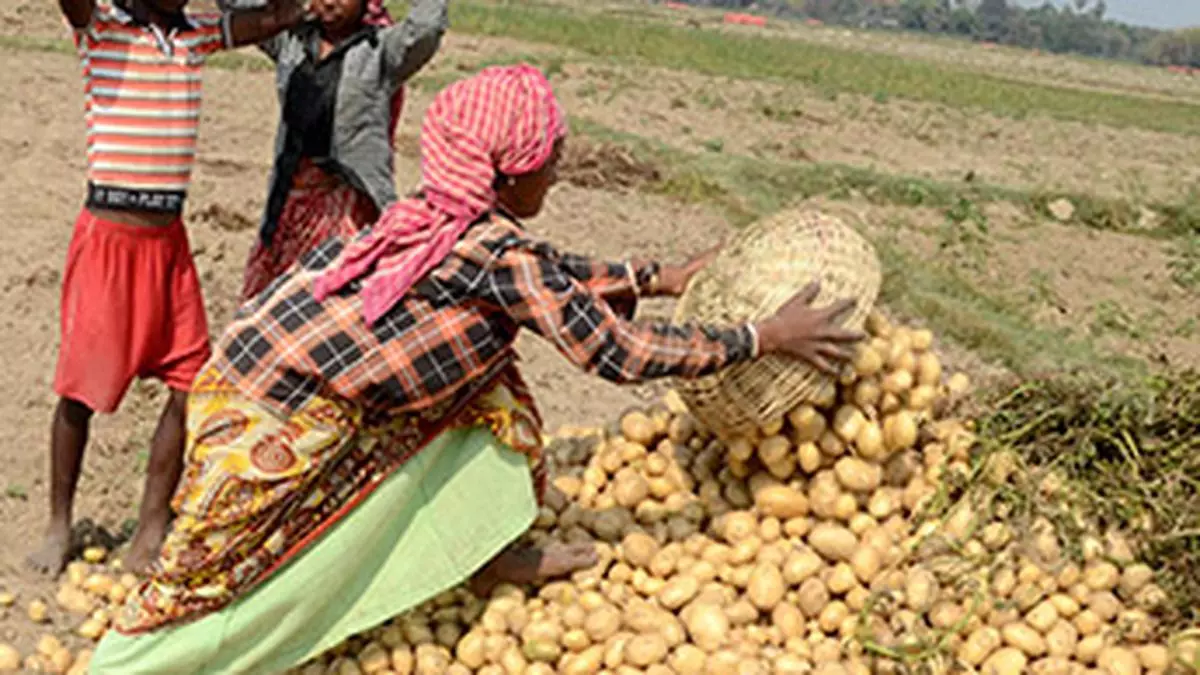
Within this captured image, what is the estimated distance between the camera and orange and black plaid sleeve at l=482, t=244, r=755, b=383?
8.60 ft

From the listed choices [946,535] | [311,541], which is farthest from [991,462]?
[311,541]

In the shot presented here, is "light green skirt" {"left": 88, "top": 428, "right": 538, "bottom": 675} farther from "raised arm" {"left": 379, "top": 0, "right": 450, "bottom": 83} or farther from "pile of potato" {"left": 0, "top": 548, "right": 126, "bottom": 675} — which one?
"raised arm" {"left": 379, "top": 0, "right": 450, "bottom": 83}

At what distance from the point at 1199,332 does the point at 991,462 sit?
489cm

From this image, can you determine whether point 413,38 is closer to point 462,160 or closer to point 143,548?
point 462,160

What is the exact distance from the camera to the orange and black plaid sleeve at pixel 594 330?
8.60ft

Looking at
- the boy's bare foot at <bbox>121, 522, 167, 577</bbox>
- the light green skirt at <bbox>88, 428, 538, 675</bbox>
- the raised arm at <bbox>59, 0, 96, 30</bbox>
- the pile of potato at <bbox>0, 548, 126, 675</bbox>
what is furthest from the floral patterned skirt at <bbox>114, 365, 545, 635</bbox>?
the raised arm at <bbox>59, 0, 96, 30</bbox>

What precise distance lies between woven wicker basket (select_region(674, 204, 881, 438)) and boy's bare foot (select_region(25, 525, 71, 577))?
169 cm

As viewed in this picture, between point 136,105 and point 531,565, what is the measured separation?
1439 mm

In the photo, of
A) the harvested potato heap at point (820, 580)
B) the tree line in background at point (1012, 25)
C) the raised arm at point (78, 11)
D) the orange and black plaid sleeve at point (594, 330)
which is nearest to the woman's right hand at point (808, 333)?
the orange and black plaid sleeve at point (594, 330)

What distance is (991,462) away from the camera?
3.02 meters

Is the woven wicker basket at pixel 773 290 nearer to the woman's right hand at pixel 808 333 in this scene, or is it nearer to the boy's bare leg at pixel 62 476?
the woman's right hand at pixel 808 333

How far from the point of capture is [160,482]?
3.40m

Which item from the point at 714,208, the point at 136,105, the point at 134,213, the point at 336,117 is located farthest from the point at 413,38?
the point at 714,208

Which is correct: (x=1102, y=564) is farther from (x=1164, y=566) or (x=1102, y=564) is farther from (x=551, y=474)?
(x=551, y=474)
